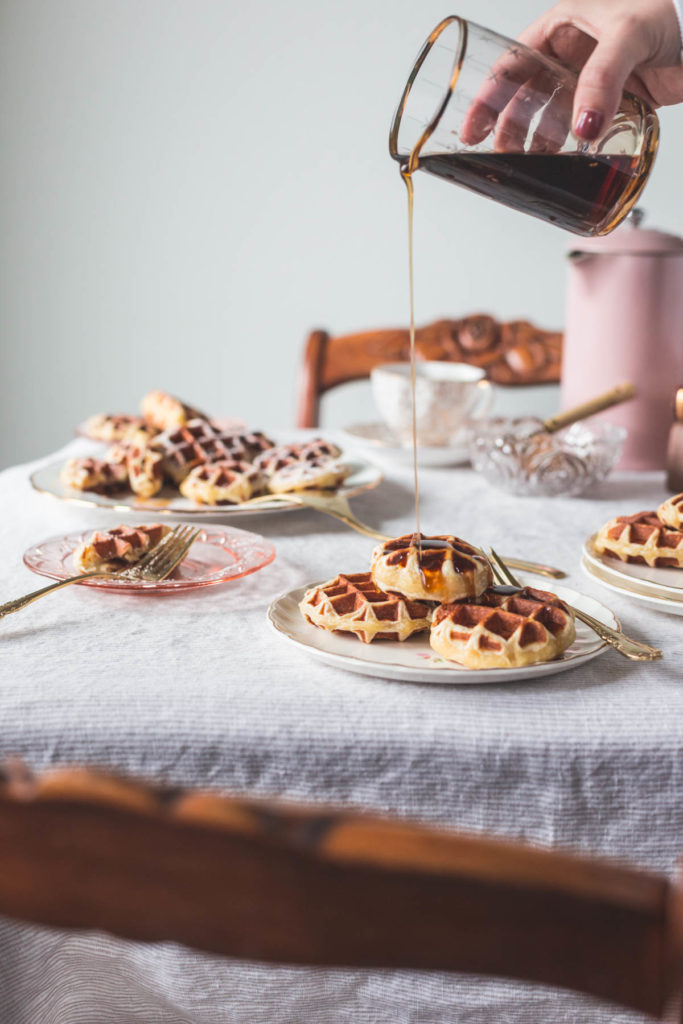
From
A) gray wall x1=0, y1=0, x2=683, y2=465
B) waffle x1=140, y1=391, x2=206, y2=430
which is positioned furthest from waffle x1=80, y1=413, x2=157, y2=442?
gray wall x1=0, y1=0, x2=683, y2=465

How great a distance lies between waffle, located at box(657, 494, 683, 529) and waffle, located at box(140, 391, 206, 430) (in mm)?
762

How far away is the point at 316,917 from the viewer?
12.1 inches

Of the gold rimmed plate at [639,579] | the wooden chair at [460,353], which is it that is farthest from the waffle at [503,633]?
the wooden chair at [460,353]

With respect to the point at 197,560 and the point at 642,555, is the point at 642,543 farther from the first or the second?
the point at 197,560

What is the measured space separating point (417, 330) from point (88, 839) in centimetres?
190

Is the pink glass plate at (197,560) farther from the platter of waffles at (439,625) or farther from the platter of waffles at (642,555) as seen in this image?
the platter of waffles at (642,555)

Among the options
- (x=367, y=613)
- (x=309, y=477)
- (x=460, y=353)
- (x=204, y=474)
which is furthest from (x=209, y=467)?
(x=460, y=353)

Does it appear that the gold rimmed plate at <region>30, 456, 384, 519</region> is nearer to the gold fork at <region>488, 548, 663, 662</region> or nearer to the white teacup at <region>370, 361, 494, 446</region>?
the white teacup at <region>370, 361, 494, 446</region>

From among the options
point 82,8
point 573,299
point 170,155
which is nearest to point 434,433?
point 573,299

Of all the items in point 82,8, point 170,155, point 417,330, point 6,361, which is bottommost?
point 6,361

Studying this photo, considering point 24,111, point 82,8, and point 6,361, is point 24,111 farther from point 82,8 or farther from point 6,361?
point 6,361

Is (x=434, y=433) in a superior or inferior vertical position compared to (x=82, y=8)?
inferior

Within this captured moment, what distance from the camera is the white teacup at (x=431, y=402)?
147 cm

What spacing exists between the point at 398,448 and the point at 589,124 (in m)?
0.72
